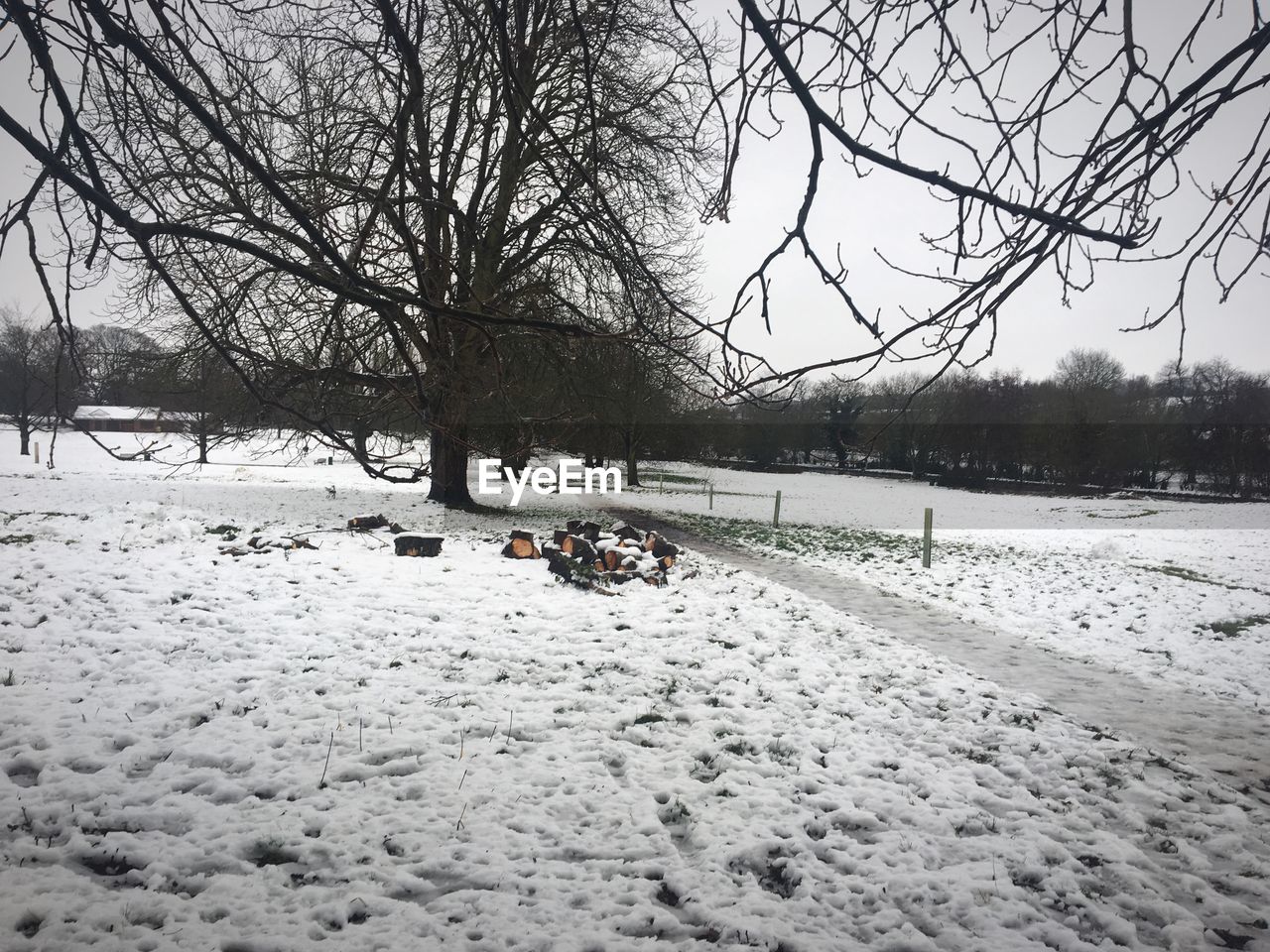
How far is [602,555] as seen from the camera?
8398 millimetres

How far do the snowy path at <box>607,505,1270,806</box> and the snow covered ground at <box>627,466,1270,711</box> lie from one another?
1.21 ft

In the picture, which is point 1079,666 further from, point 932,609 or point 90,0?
point 90,0

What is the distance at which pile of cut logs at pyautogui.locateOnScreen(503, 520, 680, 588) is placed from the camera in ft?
25.5

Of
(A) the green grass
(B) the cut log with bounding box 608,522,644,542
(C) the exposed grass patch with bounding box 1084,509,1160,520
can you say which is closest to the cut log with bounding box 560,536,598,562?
(B) the cut log with bounding box 608,522,644,542

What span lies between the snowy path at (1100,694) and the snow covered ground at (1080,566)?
14.5 inches

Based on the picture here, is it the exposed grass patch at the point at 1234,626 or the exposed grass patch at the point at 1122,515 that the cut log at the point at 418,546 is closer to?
the exposed grass patch at the point at 1234,626

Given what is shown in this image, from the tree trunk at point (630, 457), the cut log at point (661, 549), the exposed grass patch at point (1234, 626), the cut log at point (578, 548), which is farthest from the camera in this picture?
the tree trunk at point (630, 457)

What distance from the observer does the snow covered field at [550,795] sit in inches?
94.3

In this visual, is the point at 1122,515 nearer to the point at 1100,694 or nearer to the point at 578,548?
the point at 1100,694

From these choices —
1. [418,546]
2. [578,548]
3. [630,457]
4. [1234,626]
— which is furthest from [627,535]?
[630,457]

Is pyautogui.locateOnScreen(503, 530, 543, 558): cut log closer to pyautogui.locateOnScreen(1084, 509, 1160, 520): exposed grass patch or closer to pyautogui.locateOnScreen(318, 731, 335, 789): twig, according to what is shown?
pyautogui.locateOnScreen(318, 731, 335, 789): twig

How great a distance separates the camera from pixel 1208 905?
263 centimetres

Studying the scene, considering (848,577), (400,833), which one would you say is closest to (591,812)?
(400,833)

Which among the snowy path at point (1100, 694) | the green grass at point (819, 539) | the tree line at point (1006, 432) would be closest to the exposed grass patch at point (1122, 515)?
the tree line at point (1006, 432)
